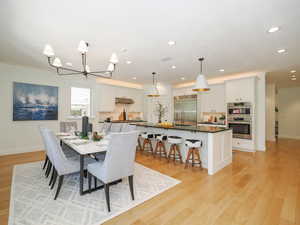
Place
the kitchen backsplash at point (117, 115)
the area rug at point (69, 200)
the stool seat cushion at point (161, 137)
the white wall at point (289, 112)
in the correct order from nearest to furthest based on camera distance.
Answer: the area rug at point (69, 200)
the stool seat cushion at point (161, 137)
the kitchen backsplash at point (117, 115)
the white wall at point (289, 112)

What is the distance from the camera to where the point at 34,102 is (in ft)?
15.5

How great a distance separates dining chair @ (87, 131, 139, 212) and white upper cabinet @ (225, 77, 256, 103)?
4.67 m

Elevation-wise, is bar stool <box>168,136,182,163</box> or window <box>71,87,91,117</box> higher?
window <box>71,87,91,117</box>

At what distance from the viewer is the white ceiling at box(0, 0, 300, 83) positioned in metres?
1.92

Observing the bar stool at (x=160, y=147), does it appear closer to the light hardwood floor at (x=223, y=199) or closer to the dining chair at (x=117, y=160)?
the light hardwood floor at (x=223, y=199)

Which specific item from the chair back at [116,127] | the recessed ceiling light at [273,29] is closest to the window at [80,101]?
the chair back at [116,127]

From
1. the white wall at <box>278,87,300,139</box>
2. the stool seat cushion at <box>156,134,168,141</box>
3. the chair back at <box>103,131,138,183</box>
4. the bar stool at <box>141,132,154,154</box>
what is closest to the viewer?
the chair back at <box>103,131,138,183</box>

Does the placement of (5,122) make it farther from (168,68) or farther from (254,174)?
(254,174)

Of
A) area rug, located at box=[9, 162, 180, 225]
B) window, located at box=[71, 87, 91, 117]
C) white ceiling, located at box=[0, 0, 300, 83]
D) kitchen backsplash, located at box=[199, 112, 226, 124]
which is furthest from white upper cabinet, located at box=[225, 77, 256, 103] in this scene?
window, located at box=[71, 87, 91, 117]

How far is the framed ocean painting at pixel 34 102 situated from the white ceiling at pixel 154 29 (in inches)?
38.0

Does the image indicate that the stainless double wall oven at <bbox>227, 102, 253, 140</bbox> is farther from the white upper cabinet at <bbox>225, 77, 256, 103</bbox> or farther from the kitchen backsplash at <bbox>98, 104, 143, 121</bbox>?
the kitchen backsplash at <bbox>98, 104, 143, 121</bbox>

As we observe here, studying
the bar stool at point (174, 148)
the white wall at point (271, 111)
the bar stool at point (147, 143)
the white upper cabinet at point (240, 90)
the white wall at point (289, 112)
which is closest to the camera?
the bar stool at point (174, 148)

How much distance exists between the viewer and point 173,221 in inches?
67.9

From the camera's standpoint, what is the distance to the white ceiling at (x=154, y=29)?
6.30 ft
